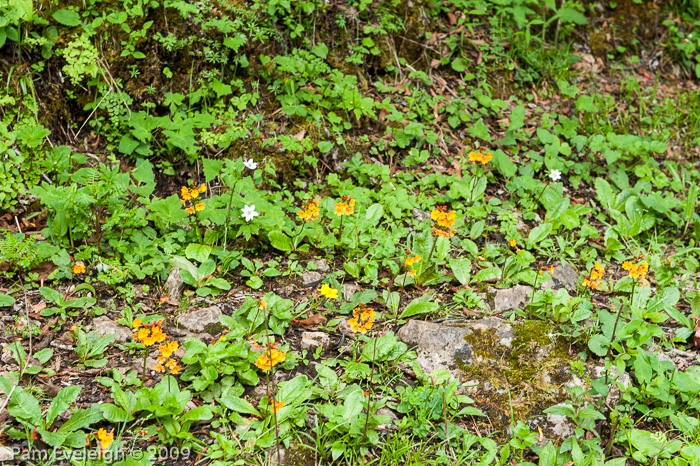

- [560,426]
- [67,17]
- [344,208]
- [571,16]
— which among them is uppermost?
[67,17]

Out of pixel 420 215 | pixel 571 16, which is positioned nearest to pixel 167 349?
pixel 420 215

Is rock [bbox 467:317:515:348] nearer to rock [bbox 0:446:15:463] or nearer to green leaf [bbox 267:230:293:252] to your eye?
green leaf [bbox 267:230:293:252]

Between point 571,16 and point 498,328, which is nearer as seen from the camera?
point 498,328

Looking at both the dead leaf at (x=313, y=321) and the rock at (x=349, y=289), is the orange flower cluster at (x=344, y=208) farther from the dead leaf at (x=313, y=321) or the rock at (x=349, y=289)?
the dead leaf at (x=313, y=321)

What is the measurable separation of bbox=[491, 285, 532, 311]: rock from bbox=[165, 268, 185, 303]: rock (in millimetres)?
2121

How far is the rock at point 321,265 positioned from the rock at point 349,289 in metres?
0.21

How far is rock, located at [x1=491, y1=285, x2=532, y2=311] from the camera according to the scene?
3463 mm

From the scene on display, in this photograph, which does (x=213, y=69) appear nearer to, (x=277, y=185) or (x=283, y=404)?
(x=277, y=185)

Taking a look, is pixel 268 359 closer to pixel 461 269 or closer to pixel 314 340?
pixel 314 340

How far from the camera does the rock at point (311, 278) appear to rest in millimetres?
3568

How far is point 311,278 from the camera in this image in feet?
11.8

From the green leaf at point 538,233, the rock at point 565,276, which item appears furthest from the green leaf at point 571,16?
the rock at point 565,276

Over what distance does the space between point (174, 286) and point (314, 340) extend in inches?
40.6

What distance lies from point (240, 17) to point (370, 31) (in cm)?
137
